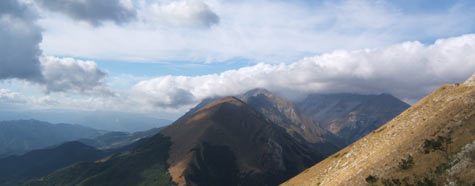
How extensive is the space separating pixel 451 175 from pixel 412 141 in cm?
1998

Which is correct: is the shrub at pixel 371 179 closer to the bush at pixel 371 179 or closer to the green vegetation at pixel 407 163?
the bush at pixel 371 179

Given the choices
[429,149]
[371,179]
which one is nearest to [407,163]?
[429,149]

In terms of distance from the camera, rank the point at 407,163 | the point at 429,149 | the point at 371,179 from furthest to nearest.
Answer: the point at 371,179, the point at 429,149, the point at 407,163

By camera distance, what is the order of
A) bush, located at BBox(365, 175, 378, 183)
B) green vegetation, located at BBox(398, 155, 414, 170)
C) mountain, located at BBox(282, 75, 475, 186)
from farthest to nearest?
bush, located at BBox(365, 175, 378, 183), green vegetation, located at BBox(398, 155, 414, 170), mountain, located at BBox(282, 75, 475, 186)

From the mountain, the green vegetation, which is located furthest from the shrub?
the green vegetation

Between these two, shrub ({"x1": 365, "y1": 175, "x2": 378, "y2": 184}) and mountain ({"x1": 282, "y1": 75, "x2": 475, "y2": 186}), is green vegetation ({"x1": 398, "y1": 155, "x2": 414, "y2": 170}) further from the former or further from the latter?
shrub ({"x1": 365, "y1": 175, "x2": 378, "y2": 184})

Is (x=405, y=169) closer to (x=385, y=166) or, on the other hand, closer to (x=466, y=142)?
(x=385, y=166)

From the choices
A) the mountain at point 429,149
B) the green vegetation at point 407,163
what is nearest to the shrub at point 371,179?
the mountain at point 429,149

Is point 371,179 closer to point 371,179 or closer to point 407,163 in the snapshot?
point 371,179

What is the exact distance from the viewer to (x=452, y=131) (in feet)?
209

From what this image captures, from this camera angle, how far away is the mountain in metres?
52.3

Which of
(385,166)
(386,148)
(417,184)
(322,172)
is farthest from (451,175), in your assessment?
(322,172)

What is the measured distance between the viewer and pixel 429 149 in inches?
2415

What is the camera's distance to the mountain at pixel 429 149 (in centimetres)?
5228
